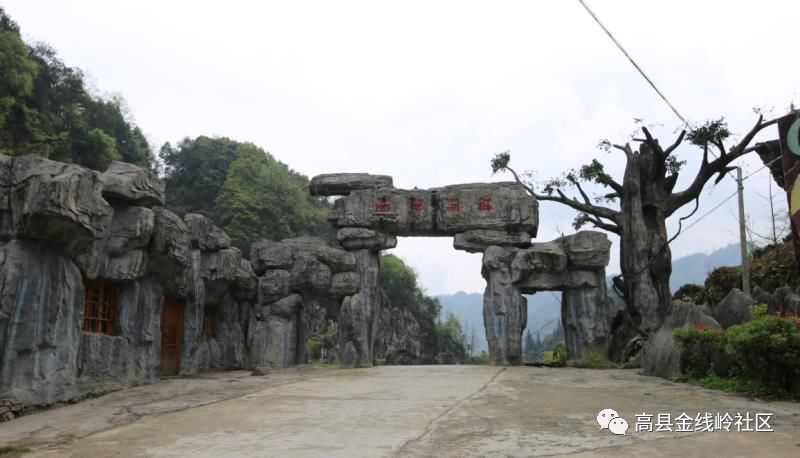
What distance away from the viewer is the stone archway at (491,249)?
43.8 feet

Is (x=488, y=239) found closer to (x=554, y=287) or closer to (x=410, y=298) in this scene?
(x=554, y=287)

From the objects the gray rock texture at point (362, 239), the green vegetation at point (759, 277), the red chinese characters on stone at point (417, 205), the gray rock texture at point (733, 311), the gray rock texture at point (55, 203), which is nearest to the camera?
the gray rock texture at point (55, 203)

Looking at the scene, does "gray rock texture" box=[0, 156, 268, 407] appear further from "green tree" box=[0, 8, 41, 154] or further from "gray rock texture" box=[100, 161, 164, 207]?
"green tree" box=[0, 8, 41, 154]

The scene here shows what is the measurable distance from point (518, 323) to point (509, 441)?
893 cm

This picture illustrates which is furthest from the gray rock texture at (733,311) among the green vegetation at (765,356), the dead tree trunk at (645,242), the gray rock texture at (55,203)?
the gray rock texture at (55,203)

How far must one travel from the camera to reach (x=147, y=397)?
788cm

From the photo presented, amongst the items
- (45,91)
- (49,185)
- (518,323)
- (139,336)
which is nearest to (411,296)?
(45,91)

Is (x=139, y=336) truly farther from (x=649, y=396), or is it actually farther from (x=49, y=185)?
(x=649, y=396)

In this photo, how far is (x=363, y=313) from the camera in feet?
44.7

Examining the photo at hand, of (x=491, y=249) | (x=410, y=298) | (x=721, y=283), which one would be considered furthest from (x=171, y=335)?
(x=410, y=298)

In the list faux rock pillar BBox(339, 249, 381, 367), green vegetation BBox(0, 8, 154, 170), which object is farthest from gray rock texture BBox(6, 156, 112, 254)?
green vegetation BBox(0, 8, 154, 170)

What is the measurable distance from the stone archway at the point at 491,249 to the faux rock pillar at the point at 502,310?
0.02 metres

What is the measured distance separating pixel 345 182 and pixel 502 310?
4.47 metres

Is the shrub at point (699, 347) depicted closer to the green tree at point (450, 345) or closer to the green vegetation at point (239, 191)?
the green vegetation at point (239, 191)
